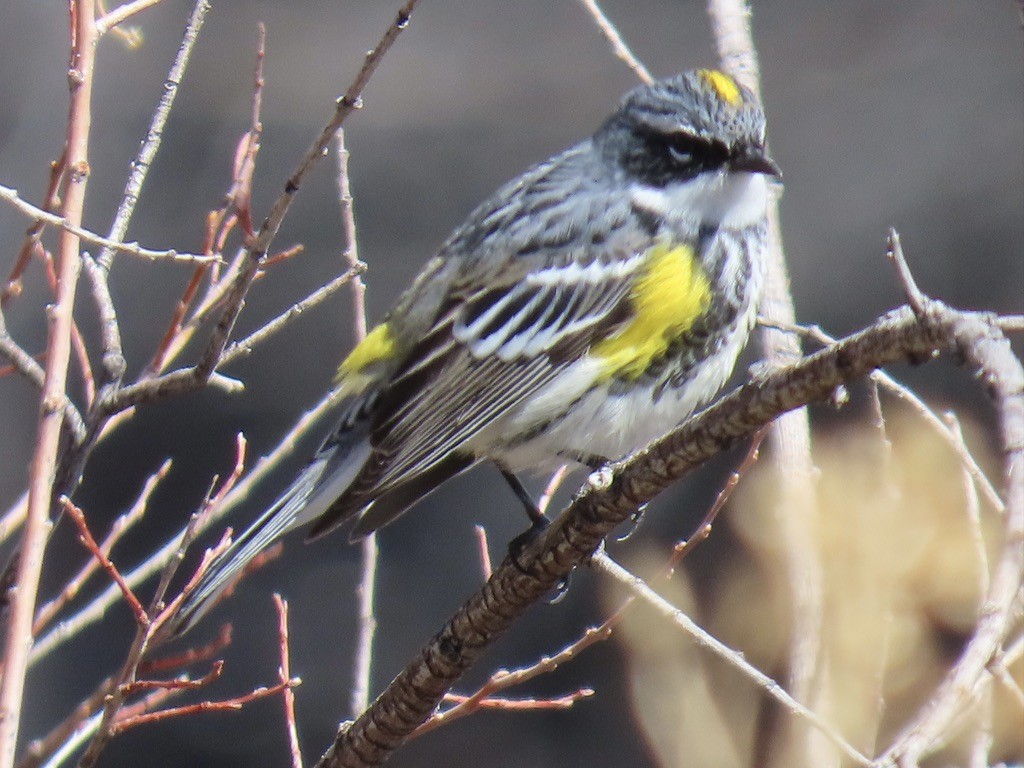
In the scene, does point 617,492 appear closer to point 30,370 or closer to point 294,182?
point 294,182

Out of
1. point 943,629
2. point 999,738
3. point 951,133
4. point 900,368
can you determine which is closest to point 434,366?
point 999,738

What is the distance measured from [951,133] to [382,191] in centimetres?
241

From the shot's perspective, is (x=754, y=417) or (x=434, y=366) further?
(x=434, y=366)

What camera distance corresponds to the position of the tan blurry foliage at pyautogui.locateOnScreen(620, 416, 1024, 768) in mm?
2604

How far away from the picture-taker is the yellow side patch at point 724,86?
3.24 m

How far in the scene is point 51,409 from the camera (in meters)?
2.18

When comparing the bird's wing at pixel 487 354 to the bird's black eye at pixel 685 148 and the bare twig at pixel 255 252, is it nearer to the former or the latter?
the bird's black eye at pixel 685 148

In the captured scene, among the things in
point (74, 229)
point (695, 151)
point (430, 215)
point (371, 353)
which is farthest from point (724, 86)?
point (430, 215)

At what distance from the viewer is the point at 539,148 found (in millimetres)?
5852

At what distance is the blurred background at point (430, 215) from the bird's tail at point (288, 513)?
176 centimetres

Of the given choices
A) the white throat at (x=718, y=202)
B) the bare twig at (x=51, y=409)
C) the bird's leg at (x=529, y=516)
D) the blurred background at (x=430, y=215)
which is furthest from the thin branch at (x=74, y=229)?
the blurred background at (x=430, y=215)

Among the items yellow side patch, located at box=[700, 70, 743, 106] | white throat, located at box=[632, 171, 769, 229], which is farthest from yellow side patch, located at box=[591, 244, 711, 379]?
yellow side patch, located at box=[700, 70, 743, 106]

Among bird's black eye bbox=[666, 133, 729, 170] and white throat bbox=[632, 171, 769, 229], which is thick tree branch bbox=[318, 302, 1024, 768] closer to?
white throat bbox=[632, 171, 769, 229]

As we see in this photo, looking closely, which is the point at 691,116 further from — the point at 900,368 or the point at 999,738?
the point at 900,368
